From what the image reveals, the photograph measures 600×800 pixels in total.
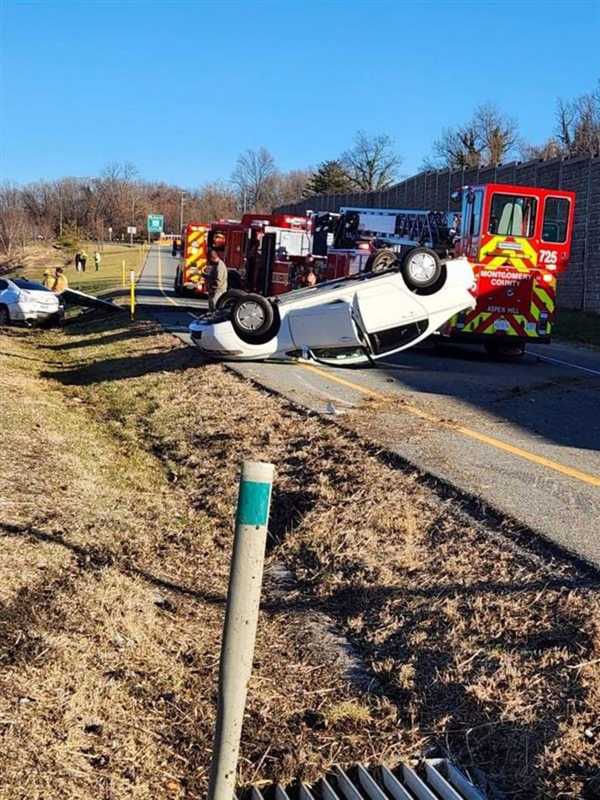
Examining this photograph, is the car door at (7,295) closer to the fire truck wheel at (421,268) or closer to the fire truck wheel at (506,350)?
the fire truck wheel at (506,350)

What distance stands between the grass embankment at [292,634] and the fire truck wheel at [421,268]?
10.5ft

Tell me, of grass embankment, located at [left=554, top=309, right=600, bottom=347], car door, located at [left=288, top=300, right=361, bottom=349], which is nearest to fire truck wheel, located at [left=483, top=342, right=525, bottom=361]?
grass embankment, located at [left=554, top=309, right=600, bottom=347]

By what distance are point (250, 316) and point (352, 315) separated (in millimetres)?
1364

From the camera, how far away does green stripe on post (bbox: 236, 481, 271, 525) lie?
110 inches

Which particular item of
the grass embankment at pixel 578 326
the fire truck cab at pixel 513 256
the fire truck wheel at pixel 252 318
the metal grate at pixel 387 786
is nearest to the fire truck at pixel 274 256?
the fire truck cab at pixel 513 256

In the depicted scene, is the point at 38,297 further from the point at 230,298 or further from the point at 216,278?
the point at 230,298

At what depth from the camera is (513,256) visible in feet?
51.2

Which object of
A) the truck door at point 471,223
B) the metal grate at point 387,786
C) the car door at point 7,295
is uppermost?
the truck door at point 471,223

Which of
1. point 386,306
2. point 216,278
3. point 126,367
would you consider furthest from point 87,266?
point 386,306

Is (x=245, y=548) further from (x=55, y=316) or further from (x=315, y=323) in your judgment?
(x=55, y=316)

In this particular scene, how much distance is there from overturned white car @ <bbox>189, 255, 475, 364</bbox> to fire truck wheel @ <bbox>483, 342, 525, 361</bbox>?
523 centimetres

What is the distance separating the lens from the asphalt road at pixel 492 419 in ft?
20.5

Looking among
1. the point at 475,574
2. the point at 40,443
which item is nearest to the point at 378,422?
the point at 40,443

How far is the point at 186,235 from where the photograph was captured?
35.7 meters
